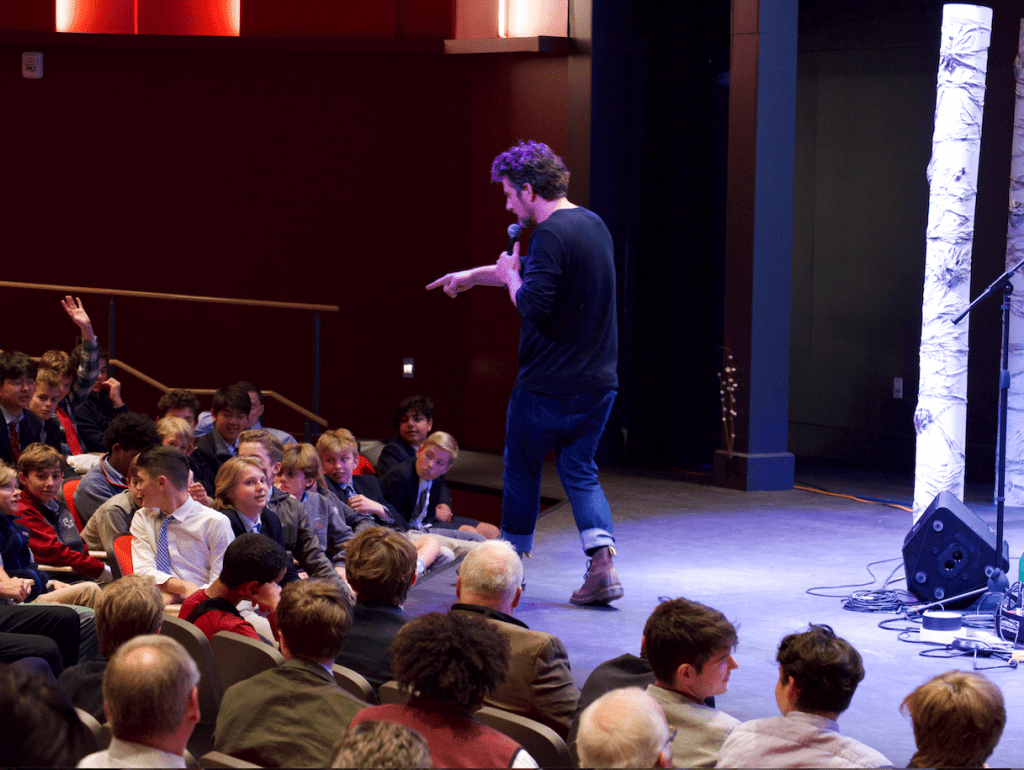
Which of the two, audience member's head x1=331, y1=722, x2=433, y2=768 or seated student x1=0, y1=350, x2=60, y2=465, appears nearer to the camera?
audience member's head x1=331, y1=722, x2=433, y2=768

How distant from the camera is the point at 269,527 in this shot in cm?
404

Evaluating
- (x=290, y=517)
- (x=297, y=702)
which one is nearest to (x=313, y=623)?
(x=297, y=702)

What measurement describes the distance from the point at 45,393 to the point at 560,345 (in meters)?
2.35

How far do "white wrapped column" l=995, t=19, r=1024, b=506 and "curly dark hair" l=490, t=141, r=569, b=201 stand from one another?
3021mm

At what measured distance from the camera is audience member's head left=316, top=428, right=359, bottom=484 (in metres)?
4.95

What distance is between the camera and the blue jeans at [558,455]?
4195mm

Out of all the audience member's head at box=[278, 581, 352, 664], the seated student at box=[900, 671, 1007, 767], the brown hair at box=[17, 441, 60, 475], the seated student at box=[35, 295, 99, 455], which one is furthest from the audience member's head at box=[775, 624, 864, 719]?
the seated student at box=[35, 295, 99, 455]

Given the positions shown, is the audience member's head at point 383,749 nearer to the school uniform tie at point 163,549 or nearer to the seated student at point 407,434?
the school uniform tie at point 163,549

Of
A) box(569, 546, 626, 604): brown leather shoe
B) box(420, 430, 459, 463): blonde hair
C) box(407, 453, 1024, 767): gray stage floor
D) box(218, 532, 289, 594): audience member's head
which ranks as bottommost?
box(407, 453, 1024, 767): gray stage floor

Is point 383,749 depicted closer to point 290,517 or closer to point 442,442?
point 290,517

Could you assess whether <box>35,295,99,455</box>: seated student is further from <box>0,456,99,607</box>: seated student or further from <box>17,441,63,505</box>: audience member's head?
<box>0,456,99,607</box>: seated student

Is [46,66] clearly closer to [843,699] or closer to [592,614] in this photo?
[592,614]

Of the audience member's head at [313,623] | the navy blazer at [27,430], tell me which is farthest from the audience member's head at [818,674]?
the navy blazer at [27,430]

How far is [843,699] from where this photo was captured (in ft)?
7.32
